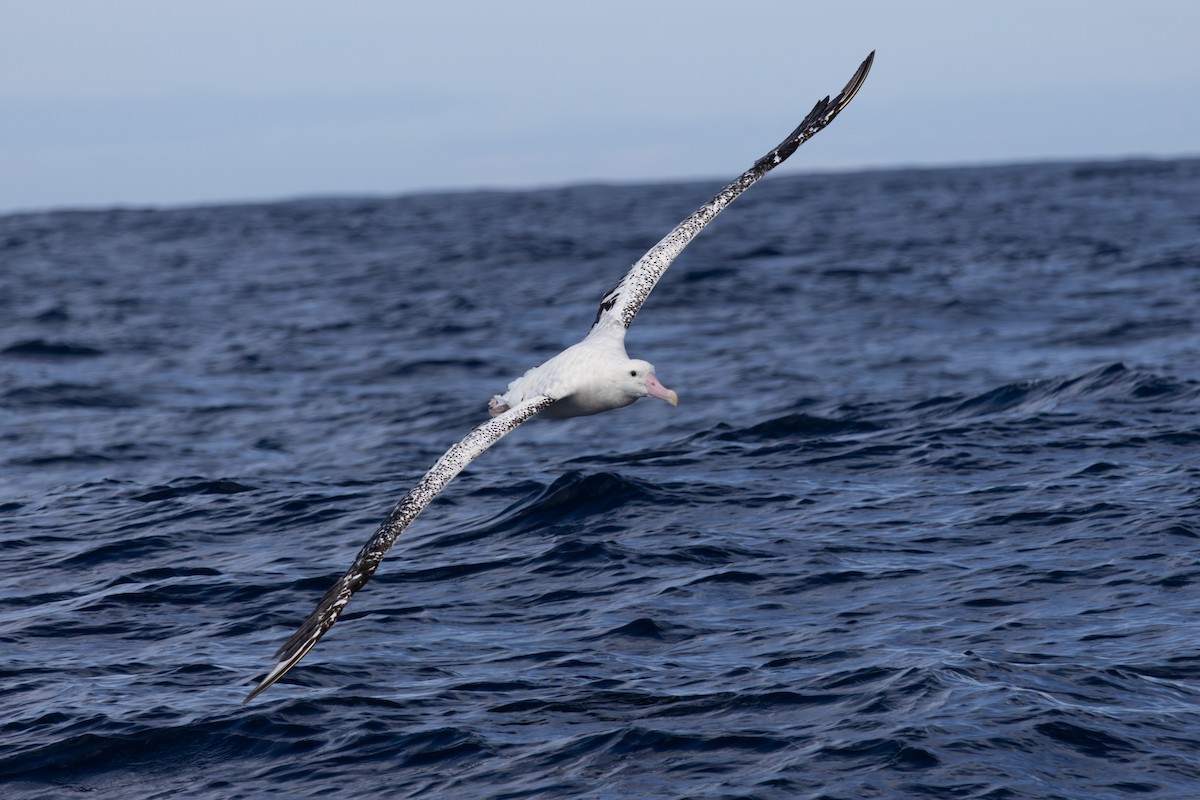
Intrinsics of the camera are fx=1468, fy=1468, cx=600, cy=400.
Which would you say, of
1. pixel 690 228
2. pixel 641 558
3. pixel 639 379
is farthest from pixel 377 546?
pixel 690 228

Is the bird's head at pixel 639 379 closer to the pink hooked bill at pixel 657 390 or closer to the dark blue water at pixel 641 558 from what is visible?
the pink hooked bill at pixel 657 390

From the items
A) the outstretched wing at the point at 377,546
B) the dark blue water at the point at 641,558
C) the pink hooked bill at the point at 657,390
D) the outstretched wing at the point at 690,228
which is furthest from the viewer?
the outstretched wing at the point at 690,228

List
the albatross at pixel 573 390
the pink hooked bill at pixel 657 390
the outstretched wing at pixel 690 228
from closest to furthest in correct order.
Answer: the albatross at pixel 573 390
the pink hooked bill at pixel 657 390
the outstretched wing at pixel 690 228

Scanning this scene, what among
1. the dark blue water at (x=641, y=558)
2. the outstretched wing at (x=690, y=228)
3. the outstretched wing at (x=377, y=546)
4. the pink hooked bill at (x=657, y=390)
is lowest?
the dark blue water at (x=641, y=558)

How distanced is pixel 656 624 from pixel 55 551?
252 inches

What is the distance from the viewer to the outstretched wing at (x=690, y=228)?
1400 cm

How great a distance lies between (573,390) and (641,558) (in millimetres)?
1511

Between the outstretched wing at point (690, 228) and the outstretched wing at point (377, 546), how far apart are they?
2.69 meters

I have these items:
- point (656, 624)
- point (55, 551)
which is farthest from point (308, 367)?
point (656, 624)

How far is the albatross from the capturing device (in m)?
9.36

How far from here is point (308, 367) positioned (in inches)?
978

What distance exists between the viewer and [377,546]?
31.8 feet

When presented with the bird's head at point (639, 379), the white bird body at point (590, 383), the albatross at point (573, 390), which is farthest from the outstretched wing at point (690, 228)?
the bird's head at point (639, 379)

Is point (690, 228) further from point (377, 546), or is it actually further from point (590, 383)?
point (377, 546)
